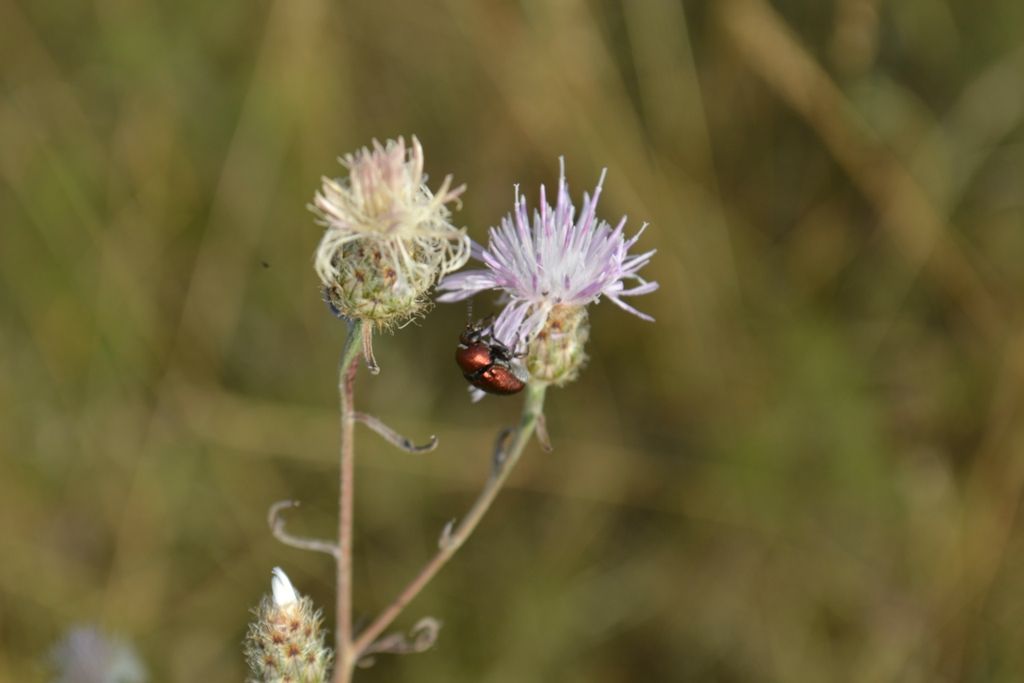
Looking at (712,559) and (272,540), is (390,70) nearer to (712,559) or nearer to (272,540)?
(272,540)

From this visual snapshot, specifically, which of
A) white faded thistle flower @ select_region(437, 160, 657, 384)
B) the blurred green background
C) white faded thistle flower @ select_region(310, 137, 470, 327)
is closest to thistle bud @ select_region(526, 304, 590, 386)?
white faded thistle flower @ select_region(437, 160, 657, 384)

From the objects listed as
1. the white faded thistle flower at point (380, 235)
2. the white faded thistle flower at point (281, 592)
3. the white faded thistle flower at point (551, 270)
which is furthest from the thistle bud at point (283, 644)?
the white faded thistle flower at point (551, 270)

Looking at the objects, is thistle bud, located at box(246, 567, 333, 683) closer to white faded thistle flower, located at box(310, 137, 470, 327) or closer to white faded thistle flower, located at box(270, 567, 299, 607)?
→ white faded thistle flower, located at box(270, 567, 299, 607)

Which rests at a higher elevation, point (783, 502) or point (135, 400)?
point (135, 400)

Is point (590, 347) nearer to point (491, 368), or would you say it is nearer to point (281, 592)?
point (491, 368)

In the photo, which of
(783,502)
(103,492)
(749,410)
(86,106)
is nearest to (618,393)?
(749,410)

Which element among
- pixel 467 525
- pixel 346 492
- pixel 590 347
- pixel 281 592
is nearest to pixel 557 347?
pixel 467 525

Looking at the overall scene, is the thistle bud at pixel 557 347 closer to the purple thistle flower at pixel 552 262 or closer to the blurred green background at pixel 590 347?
the purple thistle flower at pixel 552 262
